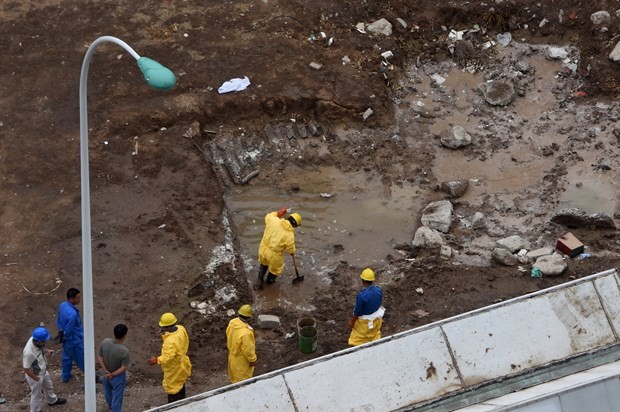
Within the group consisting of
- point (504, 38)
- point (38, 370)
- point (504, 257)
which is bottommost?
point (38, 370)

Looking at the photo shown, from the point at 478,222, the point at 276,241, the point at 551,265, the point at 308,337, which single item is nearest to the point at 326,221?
the point at 276,241

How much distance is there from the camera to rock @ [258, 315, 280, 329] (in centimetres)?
1285

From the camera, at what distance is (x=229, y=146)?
52.2 ft

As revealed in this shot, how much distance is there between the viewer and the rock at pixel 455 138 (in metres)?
16.4

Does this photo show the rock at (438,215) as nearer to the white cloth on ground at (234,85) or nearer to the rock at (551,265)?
the rock at (551,265)

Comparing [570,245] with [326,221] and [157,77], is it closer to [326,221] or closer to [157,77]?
[326,221]

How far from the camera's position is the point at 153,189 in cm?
1480

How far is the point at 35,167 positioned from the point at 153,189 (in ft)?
6.70

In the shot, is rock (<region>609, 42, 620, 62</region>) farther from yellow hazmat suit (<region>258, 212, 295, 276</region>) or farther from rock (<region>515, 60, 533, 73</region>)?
yellow hazmat suit (<region>258, 212, 295, 276</region>)

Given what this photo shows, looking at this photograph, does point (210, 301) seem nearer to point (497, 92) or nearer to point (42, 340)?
point (42, 340)

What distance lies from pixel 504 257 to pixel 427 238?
4.10 ft

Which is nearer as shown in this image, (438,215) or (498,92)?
(438,215)

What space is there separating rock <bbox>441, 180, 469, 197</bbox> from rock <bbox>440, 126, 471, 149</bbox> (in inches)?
42.6

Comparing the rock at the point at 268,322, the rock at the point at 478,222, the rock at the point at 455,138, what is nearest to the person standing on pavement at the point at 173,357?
the rock at the point at 268,322
